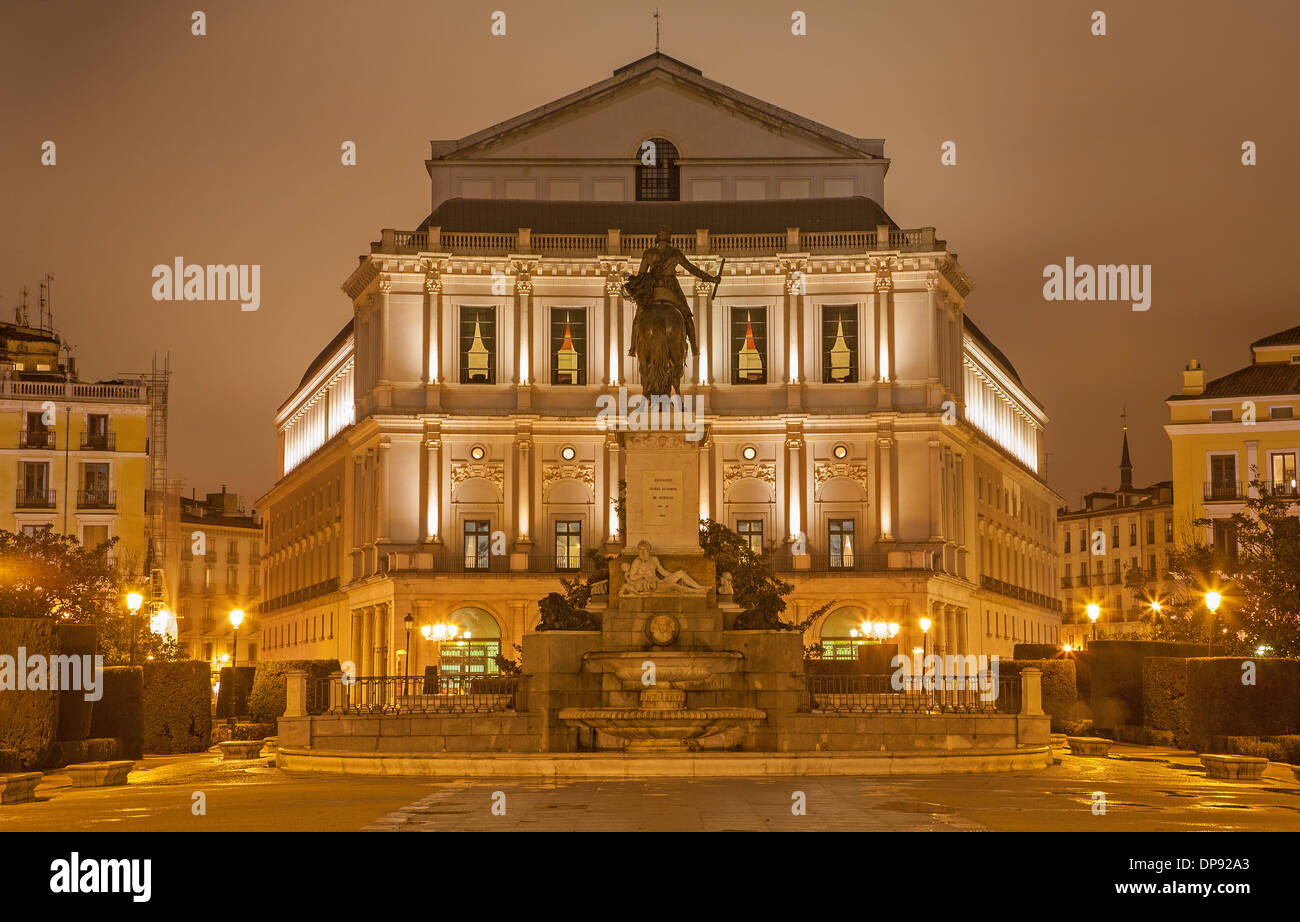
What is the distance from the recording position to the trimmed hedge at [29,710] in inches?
1235

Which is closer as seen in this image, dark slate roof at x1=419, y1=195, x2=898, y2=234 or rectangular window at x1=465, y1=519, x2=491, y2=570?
rectangular window at x1=465, y1=519, x2=491, y2=570

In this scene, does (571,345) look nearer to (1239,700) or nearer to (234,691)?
(234,691)

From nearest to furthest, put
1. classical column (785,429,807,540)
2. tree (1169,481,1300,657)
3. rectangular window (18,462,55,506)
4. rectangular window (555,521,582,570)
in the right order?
tree (1169,481,1300,657)
classical column (785,429,807,540)
rectangular window (555,521,582,570)
rectangular window (18,462,55,506)

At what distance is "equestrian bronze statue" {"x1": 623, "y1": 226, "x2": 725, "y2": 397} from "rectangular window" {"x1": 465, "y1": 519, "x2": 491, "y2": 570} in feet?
176

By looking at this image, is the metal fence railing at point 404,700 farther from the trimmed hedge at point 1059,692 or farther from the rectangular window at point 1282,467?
the rectangular window at point 1282,467

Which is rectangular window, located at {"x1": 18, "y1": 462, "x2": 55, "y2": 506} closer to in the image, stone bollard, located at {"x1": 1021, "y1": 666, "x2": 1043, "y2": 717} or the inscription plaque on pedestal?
the inscription plaque on pedestal

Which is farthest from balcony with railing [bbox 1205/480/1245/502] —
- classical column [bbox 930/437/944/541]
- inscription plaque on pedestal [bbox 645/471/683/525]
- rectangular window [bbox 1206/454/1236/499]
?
inscription plaque on pedestal [bbox 645/471/683/525]

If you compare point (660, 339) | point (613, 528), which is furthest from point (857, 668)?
point (660, 339)

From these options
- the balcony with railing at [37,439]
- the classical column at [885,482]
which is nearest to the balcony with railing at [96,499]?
the balcony with railing at [37,439]

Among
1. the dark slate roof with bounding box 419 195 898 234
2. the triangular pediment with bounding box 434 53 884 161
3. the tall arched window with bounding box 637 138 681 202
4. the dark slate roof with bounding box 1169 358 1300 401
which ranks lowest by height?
the dark slate roof with bounding box 1169 358 1300 401

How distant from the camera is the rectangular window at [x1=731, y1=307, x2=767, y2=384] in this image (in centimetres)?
8800

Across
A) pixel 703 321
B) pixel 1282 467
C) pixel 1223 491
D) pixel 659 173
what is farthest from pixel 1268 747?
pixel 659 173

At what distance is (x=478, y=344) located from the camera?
289 ft

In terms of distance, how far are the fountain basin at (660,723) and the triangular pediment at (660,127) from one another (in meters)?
66.6
